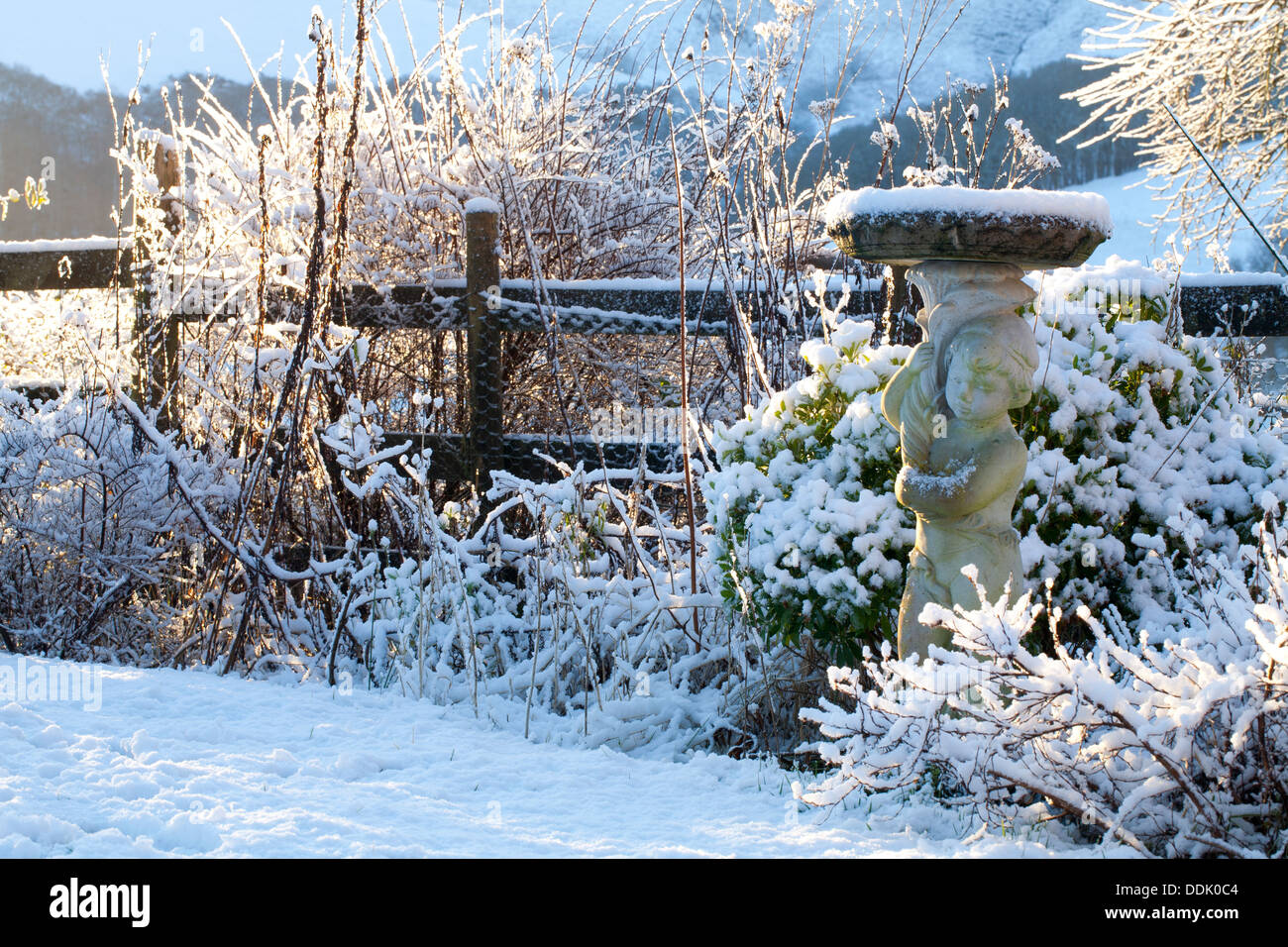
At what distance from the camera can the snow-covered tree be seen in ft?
20.3

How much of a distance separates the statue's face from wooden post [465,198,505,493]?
252cm

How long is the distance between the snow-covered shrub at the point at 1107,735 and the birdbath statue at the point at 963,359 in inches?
13.2

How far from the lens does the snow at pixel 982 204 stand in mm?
2016

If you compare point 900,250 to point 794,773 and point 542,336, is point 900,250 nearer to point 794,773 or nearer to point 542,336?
point 794,773

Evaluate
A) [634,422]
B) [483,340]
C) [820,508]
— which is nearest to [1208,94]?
[634,422]

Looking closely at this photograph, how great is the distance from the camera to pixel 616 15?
4812 mm

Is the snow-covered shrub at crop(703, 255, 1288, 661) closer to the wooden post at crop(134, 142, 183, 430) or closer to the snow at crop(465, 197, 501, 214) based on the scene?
the snow at crop(465, 197, 501, 214)

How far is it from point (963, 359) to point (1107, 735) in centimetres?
78

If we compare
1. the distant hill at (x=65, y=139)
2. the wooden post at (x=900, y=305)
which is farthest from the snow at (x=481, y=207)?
the distant hill at (x=65, y=139)

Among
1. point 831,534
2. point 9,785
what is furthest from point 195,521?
point 831,534

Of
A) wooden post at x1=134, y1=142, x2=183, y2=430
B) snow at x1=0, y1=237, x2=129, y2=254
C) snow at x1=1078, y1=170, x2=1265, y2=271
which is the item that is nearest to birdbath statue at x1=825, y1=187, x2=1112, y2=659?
wooden post at x1=134, y1=142, x2=183, y2=430

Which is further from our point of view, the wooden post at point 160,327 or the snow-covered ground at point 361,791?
the wooden post at point 160,327
